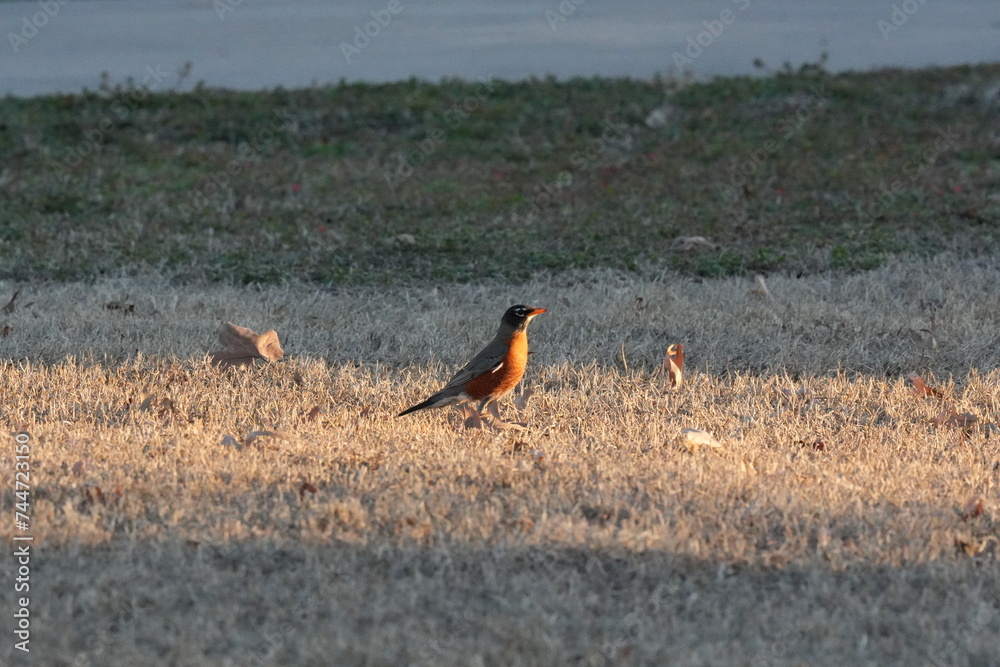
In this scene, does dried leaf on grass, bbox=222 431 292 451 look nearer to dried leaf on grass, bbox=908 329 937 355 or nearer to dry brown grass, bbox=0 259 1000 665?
dry brown grass, bbox=0 259 1000 665

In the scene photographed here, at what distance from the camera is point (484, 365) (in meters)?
5.61

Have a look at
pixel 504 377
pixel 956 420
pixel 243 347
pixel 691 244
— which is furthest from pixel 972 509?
pixel 691 244

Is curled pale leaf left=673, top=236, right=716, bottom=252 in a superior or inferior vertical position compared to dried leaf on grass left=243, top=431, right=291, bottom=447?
superior

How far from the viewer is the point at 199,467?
16.1 ft

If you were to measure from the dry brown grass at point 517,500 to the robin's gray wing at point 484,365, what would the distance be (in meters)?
0.26

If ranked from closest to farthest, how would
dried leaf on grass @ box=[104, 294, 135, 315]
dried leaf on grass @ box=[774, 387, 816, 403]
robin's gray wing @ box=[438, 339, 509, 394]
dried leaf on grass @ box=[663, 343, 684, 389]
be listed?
robin's gray wing @ box=[438, 339, 509, 394] → dried leaf on grass @ box=[774, 387, 816, 403] → dried leaf on grass @ box=[663, 343, 684, 389] → dried leaf on grass @ box=[104, 294, 135, 315]

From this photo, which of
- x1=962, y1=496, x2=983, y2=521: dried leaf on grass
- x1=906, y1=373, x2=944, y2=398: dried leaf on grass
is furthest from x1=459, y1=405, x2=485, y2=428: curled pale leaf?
x1=906, y1=373, x2=944, y2=398: dried leaf on grass

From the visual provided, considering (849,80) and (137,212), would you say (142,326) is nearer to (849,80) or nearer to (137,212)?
(137,212)

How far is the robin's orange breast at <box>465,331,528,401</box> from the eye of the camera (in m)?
5.63

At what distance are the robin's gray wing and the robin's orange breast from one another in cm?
2

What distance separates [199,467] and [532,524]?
5.09 ft

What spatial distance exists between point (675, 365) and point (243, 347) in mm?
2568

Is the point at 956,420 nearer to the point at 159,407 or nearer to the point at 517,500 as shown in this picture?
the point at 517,500

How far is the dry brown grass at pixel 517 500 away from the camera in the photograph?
11.5 ft
